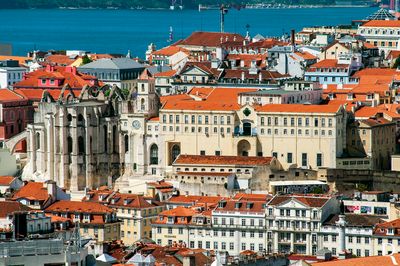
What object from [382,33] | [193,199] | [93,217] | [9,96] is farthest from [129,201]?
[382,33]

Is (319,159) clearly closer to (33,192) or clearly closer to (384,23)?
(33,192)

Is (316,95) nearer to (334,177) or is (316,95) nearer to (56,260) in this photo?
(334,177)

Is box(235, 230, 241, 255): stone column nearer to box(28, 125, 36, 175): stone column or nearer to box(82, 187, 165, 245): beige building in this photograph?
box(82, 187, 165, 245): beige building

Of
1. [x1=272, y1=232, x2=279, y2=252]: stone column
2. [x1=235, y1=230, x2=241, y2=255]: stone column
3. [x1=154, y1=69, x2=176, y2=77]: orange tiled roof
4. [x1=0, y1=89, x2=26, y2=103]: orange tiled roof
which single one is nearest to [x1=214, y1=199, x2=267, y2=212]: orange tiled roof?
[x1=235, y1=230, x2=241, y2=255]: stone column

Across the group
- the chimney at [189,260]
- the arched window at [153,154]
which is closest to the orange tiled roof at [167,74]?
the arched window at [153,154]

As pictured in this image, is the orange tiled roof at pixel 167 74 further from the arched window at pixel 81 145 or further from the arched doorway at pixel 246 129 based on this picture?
the arched doorway at pixel 246 129

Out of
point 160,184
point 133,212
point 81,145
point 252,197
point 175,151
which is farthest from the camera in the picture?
point 81,145
